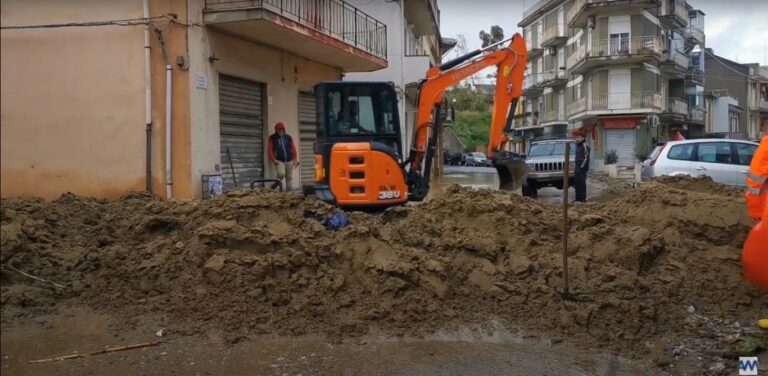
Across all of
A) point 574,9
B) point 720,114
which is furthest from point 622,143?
point 720,114

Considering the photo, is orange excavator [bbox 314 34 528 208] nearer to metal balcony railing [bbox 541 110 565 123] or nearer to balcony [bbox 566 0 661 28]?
balcony [bbox 566 0 661 28]

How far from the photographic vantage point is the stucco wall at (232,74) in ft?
35.1

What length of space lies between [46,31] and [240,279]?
3.16 m

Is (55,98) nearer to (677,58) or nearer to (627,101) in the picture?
(627,101)

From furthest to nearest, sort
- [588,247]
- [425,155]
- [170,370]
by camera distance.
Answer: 1. [425,155]
2. [588,247]
3. [170,370]

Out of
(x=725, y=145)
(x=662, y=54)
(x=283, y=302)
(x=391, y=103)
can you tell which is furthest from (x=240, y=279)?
(x=662, y=54)

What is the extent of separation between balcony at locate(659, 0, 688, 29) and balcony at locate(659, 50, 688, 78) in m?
1.92

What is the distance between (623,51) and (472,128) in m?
28.6

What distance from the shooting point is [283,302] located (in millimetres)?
5578

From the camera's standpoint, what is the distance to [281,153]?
12.5 m

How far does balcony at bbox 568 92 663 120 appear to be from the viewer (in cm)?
4097

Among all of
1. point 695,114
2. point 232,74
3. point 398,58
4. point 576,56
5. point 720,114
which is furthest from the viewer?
point 720,114

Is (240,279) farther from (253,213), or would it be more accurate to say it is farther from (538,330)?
(538,330)

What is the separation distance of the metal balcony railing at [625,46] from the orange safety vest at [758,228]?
3673cm
